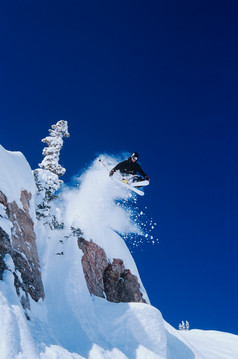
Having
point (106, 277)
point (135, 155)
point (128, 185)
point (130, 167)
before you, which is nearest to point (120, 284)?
point (106, 277)

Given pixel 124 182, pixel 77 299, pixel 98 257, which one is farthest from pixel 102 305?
pixel 124 182

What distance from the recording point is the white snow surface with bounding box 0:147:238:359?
4.83 metres

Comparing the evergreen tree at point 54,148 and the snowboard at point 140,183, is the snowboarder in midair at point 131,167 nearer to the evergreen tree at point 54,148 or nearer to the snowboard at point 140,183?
the snowboard at point 140,183

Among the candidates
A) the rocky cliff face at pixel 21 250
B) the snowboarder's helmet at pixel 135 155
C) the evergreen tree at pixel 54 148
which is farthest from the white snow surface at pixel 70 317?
the snowboarder's helmet at pixel 135 155

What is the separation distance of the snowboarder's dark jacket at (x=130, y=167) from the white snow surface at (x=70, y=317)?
15.2 ft

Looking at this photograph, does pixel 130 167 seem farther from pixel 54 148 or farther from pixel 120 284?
pixel 120 284

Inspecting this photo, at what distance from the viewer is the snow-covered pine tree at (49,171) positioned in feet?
44.9

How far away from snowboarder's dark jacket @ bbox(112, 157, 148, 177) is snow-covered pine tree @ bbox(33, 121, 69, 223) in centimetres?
426

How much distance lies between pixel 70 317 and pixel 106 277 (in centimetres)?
732

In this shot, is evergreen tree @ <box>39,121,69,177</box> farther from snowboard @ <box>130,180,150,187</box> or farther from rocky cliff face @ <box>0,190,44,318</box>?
rocky cliff face @ <box>0,190,44,318</box>

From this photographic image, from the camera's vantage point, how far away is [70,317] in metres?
8.56

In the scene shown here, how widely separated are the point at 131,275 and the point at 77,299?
9155mm

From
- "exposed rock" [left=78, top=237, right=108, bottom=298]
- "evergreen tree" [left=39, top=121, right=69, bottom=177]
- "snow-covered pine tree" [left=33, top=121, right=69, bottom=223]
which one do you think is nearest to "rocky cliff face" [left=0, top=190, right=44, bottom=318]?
"snow-covered pine tree" [left=33, top=121, right=69, bottom=223]

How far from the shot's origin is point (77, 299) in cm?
985
